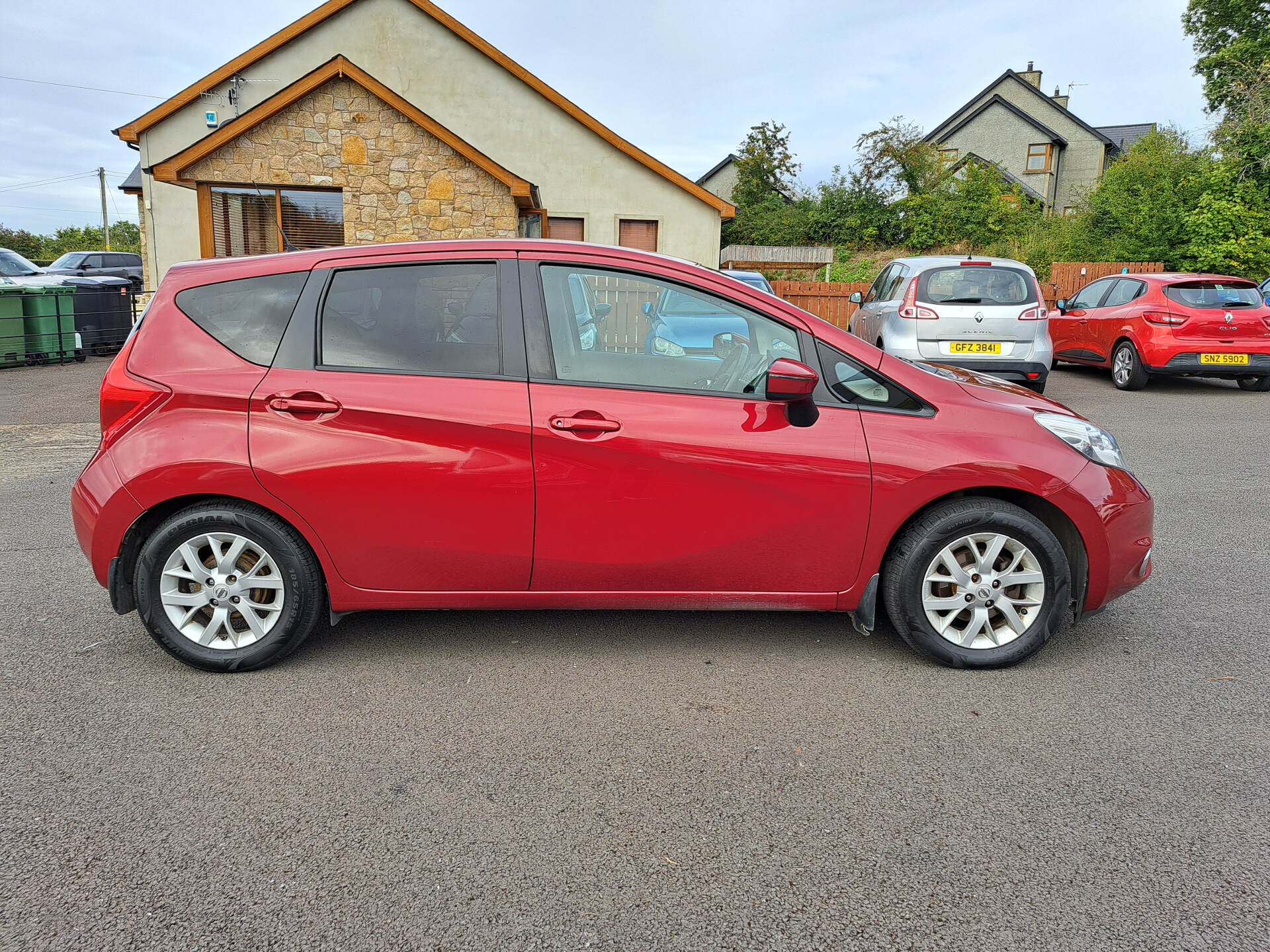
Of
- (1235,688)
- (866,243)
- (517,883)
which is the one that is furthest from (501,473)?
(866,243)

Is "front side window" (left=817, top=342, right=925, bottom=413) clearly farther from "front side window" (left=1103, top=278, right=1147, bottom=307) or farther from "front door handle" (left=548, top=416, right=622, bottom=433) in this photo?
"front side window" (left=1103, top=278, right=1147, bottom=307)

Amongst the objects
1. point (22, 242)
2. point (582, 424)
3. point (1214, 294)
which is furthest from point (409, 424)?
point (22, 242)

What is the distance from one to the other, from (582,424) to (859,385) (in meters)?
1.15

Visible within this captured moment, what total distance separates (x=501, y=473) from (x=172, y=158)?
14572 millimetres

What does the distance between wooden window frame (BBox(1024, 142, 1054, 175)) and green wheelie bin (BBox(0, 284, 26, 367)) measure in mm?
45195

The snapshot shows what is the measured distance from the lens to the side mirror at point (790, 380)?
3625 mm

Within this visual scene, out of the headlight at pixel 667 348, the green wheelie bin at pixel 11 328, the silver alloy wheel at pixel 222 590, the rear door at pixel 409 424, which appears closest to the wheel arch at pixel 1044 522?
the headlight at pixel 667 348

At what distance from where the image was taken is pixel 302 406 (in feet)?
12.1

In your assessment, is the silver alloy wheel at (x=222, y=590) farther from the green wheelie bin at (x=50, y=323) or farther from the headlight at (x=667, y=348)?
the green wheelie bin at (x=50, y=323)

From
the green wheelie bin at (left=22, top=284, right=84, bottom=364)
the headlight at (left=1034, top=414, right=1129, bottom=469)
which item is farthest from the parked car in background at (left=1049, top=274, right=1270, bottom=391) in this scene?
the green wheelie bin at (left=22, top=284, right=84, bottom=364)

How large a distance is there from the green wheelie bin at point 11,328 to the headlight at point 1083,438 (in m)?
16.5

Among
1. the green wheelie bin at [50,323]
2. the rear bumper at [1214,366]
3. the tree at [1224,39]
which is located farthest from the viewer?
the tree at [1224,39]

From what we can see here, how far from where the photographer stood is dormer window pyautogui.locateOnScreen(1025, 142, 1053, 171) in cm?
4675

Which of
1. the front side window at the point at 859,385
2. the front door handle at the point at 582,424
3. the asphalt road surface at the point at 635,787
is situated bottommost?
the asphalt road surface at the point at 635,787
